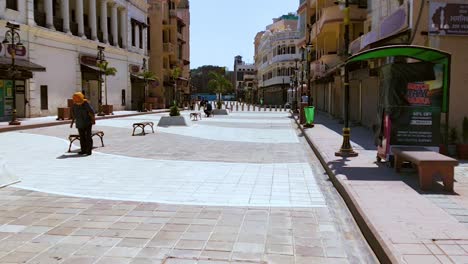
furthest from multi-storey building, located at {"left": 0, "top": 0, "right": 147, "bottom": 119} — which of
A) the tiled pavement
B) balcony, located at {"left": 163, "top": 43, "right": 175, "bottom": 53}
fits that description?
the tiled pavement

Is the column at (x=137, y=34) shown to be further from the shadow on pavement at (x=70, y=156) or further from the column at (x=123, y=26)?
the shadow on pavement at (x=70, y=156)

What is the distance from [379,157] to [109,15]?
38.1 meters

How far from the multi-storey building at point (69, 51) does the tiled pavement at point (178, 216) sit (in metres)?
16.4

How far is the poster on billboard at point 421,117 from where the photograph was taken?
384 inches

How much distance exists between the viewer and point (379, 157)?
10.5 m

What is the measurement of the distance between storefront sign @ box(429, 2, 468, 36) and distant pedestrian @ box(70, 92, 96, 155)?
9565 mm

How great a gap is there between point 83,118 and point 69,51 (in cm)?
2295

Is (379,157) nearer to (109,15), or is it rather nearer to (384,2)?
(384,2)

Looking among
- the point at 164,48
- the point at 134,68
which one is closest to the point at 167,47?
the point at 164,48

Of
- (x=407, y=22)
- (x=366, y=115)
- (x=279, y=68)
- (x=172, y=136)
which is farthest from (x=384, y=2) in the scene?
(x=279, y=68)

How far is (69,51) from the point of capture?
1329 inches

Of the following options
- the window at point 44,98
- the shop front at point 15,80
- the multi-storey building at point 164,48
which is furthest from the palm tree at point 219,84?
the shop front at point 15,80

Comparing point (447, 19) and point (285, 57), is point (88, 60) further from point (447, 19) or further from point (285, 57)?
point (285, 57)

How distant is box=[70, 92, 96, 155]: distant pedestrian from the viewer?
503 inches
